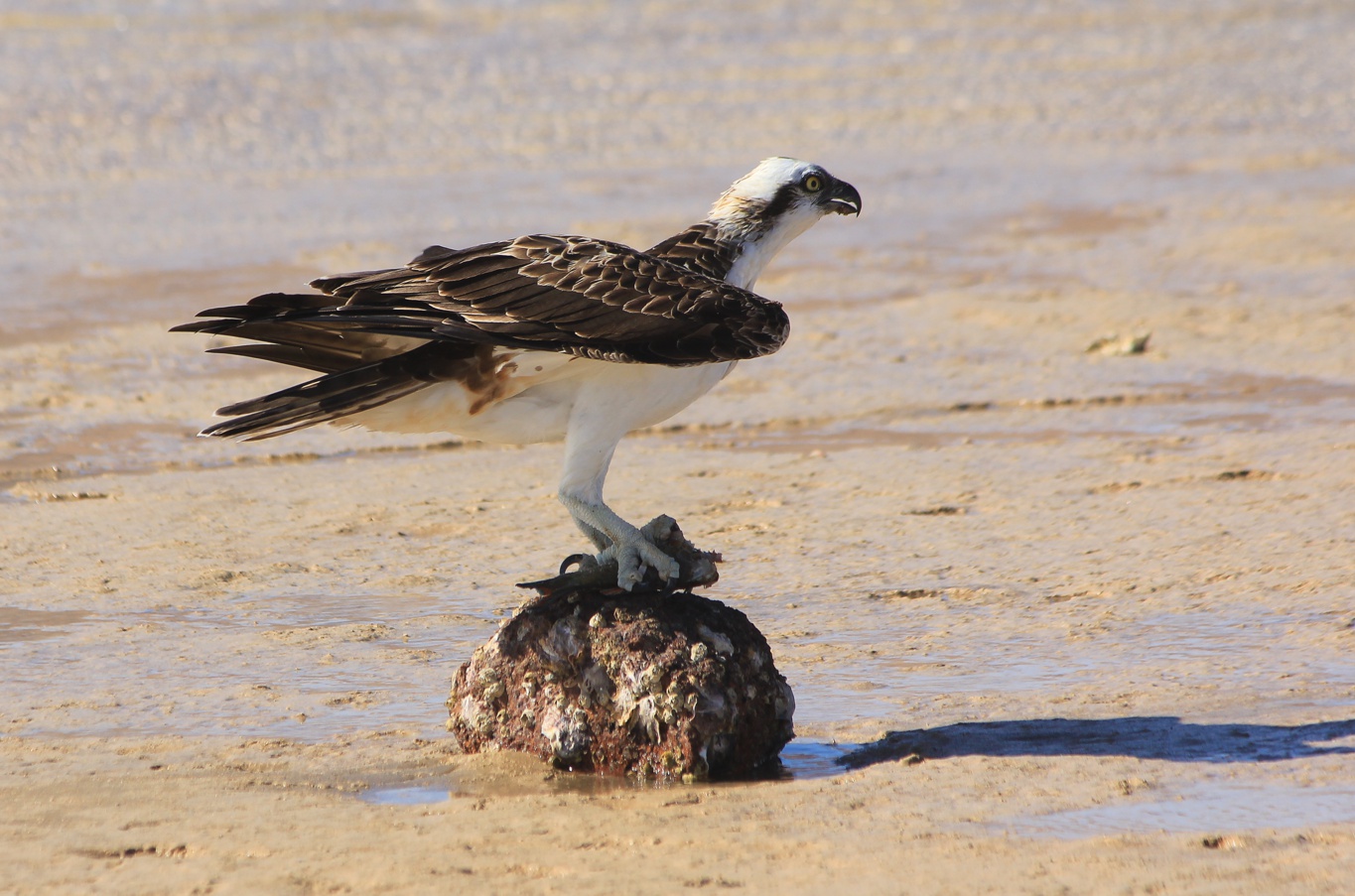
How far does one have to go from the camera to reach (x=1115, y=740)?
5.97 m

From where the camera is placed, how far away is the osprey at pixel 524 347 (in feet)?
18.9

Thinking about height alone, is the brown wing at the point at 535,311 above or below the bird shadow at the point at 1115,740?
above

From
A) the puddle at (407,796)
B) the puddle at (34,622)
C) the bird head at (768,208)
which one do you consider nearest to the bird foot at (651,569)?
the puddle at (407,796)

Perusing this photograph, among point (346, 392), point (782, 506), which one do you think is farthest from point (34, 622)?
point (782, 506)

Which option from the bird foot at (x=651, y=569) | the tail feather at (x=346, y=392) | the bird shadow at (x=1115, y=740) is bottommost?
the bird shadow at (x=1115, y=740)

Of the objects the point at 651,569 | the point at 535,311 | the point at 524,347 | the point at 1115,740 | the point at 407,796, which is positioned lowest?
the point at 407,796

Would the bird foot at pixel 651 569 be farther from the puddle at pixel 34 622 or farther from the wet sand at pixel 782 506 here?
the puddle at pixel 34 622

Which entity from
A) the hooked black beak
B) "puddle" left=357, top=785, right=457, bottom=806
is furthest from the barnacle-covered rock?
the hooked black beak

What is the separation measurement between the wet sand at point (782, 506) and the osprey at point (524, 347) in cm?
107

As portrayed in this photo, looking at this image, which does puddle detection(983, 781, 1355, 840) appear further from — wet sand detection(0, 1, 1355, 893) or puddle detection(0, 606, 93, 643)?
puddle detection(0, 606, 93, 643)

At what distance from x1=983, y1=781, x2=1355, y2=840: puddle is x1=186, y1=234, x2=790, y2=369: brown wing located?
5.67 ft

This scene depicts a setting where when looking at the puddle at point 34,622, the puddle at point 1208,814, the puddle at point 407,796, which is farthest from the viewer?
the puddle at point 34,622

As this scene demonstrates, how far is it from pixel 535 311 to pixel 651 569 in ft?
2.99

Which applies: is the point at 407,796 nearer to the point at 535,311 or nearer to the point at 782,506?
the point at 535,311
